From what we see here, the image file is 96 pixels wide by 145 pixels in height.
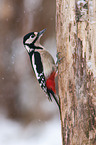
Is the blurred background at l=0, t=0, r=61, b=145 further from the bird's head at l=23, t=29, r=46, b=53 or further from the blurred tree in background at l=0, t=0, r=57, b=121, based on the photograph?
the bird's head at l=23, t=29, r=46, b=53

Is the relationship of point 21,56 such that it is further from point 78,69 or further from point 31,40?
point 78,69

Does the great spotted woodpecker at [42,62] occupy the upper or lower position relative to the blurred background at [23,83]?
upper

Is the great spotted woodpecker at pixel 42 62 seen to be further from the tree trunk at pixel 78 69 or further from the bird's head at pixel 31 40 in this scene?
the tree trunk at pixel 78 69

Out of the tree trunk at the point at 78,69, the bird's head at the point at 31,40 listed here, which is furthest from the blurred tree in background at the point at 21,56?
the tree trunk at the point at 78,69

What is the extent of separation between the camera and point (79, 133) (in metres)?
1.87

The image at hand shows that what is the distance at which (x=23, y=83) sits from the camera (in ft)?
16.6

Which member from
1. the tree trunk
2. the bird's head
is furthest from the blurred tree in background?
the tree trunk

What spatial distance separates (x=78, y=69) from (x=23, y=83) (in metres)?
3.32

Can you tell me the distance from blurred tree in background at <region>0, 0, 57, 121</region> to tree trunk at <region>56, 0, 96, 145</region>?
2.78m

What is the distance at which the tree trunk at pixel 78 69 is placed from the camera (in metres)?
1.77

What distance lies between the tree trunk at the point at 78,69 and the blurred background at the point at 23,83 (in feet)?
9.13

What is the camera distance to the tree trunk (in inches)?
69.5

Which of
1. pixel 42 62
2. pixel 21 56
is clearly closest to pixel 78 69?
pixel 42 62

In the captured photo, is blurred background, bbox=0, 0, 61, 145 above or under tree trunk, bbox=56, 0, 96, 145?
under
